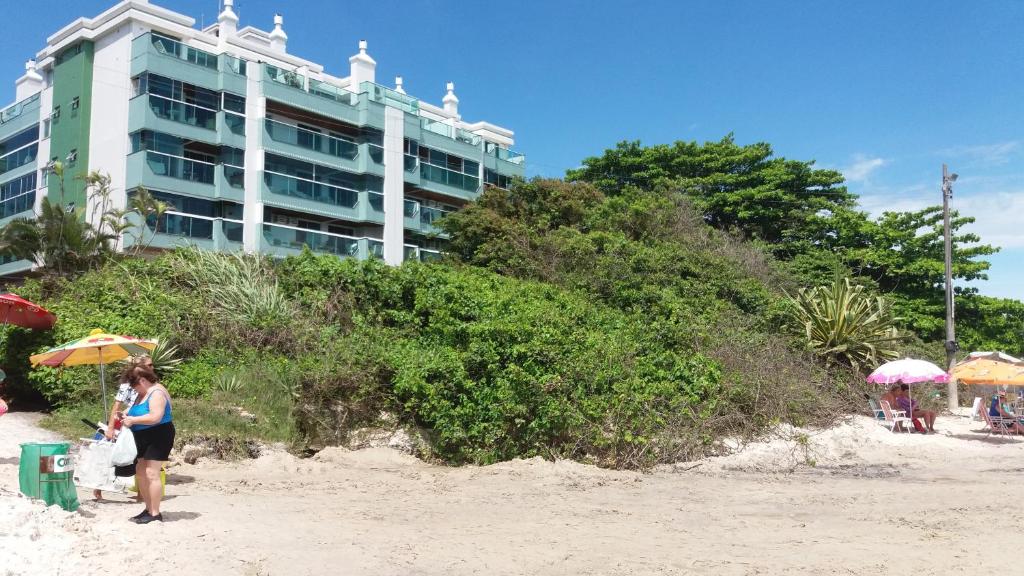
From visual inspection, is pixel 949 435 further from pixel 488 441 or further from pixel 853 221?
pixel 853 221

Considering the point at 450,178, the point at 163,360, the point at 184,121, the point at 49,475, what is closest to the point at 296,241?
the point at 184,121

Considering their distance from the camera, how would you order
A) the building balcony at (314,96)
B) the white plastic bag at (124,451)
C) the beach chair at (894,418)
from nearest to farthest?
1. the white plastic bag at (124,451)
2. the beach chair at (894,418)
3. the building balcony at (314,96)

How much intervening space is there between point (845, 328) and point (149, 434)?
1469 centimetres

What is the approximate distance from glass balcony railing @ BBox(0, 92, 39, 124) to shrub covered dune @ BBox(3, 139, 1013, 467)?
82.4 feet

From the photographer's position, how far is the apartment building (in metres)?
29.6

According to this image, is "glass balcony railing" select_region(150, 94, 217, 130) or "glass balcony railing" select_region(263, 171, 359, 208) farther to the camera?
"glass balcony railing" select_region(263, 171, 359, 208)

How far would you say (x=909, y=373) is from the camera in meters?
14.7

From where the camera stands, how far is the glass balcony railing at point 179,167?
94.8ft

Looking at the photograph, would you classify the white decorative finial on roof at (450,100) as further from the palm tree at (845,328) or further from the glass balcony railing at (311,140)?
the palm tree at (845,328)

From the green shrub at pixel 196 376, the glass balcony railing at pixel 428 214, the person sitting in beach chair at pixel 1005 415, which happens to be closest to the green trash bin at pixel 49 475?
the green shrub at pixel 196 376

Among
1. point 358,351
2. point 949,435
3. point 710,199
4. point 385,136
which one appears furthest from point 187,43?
point 949,435

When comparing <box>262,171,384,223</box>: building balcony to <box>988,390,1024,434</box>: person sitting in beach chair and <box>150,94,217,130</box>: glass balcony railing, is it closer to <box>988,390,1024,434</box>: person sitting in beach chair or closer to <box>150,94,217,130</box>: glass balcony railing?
<box>150,94,217,130</box>: glass balcony railing

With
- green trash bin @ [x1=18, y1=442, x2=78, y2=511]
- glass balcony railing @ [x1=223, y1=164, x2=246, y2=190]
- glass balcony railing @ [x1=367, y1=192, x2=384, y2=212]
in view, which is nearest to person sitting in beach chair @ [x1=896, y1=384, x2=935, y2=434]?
green trash bin @ [x1=18, y1=442, x2=78, y2=511]

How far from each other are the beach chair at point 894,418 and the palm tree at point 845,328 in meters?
1.57
